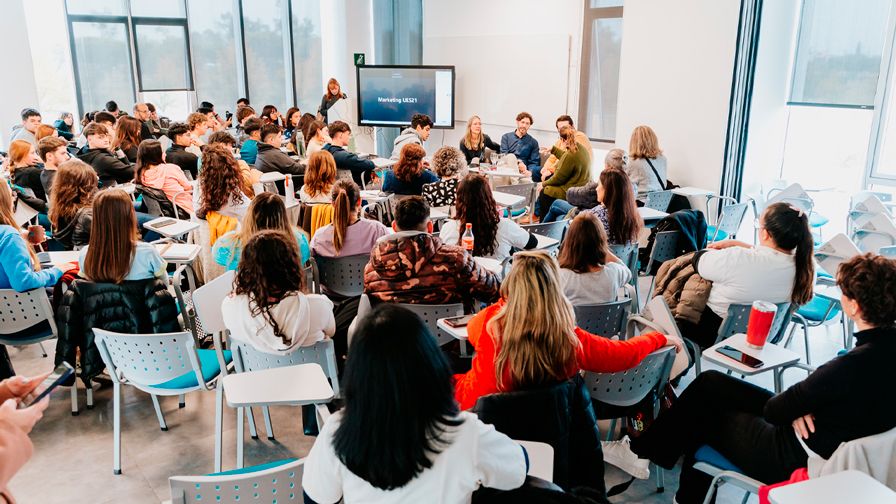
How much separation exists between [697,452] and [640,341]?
473 mm

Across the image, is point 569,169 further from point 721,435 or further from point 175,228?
point 721,435

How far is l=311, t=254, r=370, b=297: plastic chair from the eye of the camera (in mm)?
4219

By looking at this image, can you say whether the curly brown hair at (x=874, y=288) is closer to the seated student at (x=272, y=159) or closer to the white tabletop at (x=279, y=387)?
the white tabletop at (x=279, y=387)

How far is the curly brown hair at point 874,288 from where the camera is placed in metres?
2.20

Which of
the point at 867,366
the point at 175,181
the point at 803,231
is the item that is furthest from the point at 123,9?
the point at 867,366

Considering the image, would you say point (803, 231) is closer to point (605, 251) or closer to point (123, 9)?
point (605, 251)

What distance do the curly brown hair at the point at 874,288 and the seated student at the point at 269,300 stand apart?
2.07 meters

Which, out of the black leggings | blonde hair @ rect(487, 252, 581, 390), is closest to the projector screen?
the black leggings

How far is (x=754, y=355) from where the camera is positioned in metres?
2.58

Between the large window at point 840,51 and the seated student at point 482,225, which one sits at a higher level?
the large window at point 840,51

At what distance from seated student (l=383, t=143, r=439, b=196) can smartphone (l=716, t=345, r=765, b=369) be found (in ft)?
11.2

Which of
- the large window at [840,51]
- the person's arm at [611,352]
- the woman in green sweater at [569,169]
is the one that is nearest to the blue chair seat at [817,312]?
the person's arm at [611,352]

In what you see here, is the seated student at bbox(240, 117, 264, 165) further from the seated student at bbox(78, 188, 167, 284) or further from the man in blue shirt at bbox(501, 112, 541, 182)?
the seated student at bbox(78, 188, 167, 284)

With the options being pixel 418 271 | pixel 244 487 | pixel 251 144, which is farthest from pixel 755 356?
pixel 251 144
